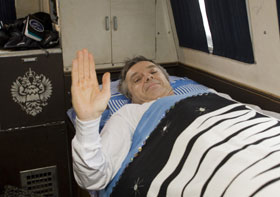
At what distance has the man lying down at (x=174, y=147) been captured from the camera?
118 cm

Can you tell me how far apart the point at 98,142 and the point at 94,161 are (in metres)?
0.08

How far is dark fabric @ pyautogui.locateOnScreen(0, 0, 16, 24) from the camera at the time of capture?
3096 mm

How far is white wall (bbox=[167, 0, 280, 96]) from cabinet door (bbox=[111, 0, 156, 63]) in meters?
0.66

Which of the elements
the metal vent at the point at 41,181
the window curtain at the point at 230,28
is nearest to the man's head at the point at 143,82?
the window curtain at the point at 230,28

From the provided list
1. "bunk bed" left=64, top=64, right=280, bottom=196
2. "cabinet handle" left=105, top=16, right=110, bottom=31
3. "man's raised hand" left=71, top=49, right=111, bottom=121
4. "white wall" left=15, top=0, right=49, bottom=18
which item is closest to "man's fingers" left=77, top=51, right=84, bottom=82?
"man's raised hand" left=71, top=49, right=111, bottom=121

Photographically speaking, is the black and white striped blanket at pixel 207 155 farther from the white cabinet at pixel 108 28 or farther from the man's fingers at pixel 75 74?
the white cabinet at pixel 108 28

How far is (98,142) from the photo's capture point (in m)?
1.39

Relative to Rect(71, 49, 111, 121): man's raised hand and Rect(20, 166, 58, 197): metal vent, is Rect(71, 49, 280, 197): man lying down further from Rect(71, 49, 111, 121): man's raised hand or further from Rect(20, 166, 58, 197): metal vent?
Rect(20, 166, 58, 197): metal vent

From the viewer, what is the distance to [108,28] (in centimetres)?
258

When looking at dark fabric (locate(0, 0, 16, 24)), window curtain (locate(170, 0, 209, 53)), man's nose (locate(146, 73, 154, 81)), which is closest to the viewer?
man's nose (locate(146, 73, 154, 81))

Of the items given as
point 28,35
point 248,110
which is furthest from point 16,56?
point 248,110

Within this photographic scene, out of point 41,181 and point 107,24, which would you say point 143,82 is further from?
point 41,181

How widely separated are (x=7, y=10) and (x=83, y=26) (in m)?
1.08

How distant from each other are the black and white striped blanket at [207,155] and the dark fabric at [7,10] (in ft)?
7.34
